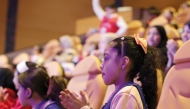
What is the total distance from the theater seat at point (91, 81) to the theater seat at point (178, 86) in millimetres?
507

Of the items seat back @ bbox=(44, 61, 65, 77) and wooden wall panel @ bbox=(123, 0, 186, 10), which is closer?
seat back @ bbox=(44, 61, 65, 77)

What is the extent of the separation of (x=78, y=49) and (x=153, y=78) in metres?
2.95

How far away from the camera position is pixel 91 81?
191 cm

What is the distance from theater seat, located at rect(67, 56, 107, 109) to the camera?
5.92 ft

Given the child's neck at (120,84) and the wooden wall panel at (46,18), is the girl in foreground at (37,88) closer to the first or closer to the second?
the child's neck at (120,84)

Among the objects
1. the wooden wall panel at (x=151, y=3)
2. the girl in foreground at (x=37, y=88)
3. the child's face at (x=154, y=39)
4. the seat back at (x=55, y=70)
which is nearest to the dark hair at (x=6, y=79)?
the seat back at (x=55, y=70)

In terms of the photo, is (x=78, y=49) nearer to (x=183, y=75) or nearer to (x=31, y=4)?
(x=31, y=4)

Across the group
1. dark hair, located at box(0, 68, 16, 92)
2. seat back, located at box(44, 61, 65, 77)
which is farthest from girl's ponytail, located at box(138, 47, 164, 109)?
dark hair, located at box(0, 68, 16, 92)

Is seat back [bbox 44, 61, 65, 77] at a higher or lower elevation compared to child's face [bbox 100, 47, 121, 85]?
lower

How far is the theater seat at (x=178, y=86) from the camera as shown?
126cm

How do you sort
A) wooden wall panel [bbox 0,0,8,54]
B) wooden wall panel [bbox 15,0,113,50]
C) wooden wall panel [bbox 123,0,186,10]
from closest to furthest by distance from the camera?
1. wooden wall panel [bbox 0,0,8,54]
2. wooden wall panel [bbox 15,0,113,50]
3. wooden wall panel [bbox 123,0,186,10]

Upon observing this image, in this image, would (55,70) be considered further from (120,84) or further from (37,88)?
(120,84)

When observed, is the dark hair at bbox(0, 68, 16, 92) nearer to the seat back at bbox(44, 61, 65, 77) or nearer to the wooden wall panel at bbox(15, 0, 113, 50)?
the seat back at bbox(44, 61, 65, 77)

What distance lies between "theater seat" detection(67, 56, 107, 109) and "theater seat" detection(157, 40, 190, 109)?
51 cm
